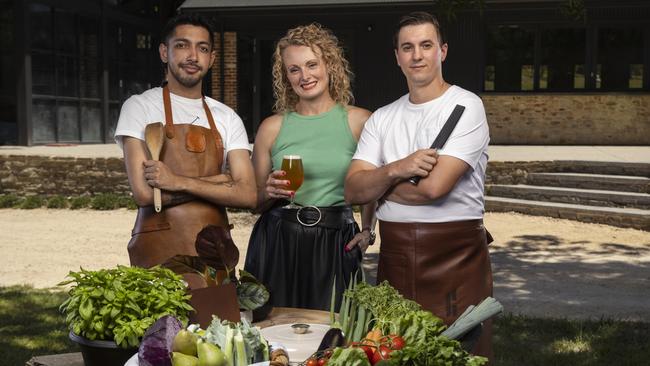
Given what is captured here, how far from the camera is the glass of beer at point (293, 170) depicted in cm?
309

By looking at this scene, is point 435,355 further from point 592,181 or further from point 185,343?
point 592,181

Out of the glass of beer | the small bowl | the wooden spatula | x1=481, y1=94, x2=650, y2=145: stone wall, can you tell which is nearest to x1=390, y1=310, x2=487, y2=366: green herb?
the small bowl

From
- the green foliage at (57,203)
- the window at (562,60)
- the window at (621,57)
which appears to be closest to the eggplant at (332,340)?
the green foliage at (57,203)

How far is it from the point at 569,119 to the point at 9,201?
11.5 metres

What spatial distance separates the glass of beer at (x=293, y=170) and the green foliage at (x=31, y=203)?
1124 centimetres

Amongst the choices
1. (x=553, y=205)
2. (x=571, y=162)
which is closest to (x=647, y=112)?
(x=571, y=162)

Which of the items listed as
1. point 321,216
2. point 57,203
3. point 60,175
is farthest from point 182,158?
point 60,175

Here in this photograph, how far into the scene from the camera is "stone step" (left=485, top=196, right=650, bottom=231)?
36.9ft

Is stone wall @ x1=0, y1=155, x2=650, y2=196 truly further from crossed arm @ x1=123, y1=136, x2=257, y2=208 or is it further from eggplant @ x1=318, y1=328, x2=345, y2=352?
eggplant @ x1=318, y1=328, x2=345, y2=352

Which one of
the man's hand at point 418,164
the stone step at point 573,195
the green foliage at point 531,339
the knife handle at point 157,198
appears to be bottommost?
the green foliage at point 531,339

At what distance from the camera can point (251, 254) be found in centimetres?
348

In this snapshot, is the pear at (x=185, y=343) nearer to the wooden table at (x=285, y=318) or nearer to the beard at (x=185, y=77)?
the wooden table at (x=285, y=318)

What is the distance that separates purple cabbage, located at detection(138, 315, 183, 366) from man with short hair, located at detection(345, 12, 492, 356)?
3.64 ft

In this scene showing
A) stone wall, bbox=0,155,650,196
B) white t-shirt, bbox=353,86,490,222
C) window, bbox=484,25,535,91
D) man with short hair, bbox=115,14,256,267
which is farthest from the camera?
window, bbox=484,25,535,91
